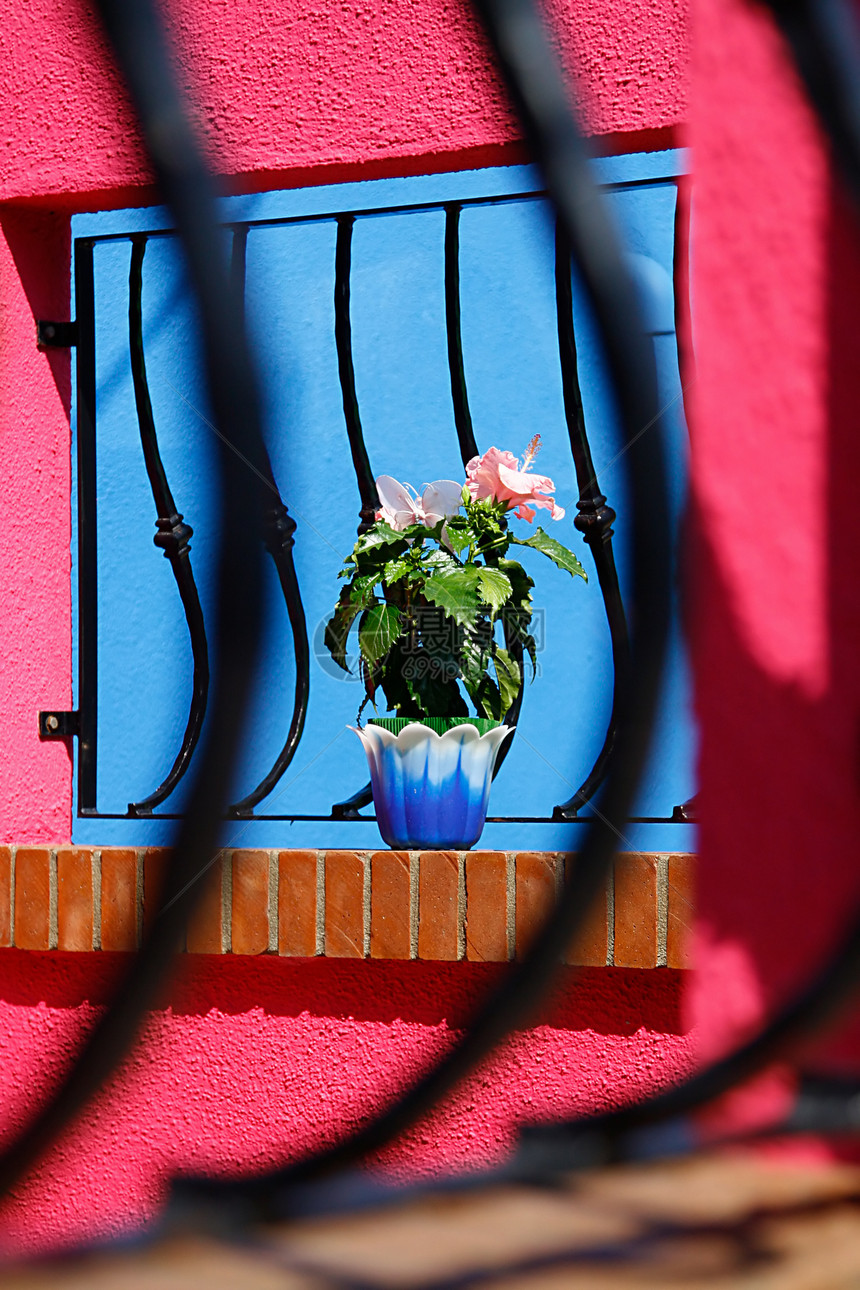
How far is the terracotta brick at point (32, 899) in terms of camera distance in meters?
1.99

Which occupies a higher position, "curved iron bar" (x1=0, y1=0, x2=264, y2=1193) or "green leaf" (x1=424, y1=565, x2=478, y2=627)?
"green leaf" (x1=424, y1=565, x2=478, y2=627)

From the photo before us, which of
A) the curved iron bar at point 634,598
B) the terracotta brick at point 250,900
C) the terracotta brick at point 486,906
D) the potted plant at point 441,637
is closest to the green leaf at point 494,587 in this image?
the potted plant at point 441,637

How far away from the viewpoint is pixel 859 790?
1.13 meters

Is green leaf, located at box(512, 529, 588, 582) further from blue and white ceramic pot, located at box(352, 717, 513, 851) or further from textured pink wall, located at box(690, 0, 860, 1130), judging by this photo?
textured pink wall, located at box(690, 0, 860, 1130)

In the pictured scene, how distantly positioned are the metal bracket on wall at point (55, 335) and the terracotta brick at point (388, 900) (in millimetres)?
1118

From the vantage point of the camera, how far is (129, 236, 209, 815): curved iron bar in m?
2.22

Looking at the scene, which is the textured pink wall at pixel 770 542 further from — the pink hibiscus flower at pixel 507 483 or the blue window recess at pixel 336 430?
the blue window recess at pixel 336 430

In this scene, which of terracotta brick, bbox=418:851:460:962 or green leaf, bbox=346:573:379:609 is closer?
terracotta brick, bbox=418:851:460:962

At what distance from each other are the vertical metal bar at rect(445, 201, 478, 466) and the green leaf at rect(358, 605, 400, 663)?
46 cm

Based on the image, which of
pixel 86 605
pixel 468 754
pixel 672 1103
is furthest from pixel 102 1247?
pixel 86 605

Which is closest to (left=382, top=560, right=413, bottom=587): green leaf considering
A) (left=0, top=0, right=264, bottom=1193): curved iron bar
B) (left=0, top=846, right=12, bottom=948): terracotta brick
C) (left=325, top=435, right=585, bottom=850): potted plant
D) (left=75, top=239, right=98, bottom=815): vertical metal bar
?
(left=325, top=435, right=585, bottom=850): potted plant

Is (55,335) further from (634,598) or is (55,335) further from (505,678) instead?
(634,598)

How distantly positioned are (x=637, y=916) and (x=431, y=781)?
36 cm

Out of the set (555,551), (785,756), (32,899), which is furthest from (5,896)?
(785,756)
